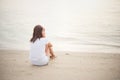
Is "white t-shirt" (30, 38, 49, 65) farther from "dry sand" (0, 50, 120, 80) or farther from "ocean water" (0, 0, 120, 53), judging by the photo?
"ocean water" (0, 0, 120, 53)

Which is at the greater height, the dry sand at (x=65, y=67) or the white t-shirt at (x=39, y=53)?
the white t-shirt at (x=39, y=53)

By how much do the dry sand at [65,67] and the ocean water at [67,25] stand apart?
20 cm

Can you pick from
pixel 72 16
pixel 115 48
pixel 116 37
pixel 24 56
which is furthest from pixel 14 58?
pixel 72 16

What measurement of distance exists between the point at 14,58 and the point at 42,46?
31 cm

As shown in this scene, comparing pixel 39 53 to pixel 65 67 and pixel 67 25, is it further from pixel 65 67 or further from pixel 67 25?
pixel 67 25

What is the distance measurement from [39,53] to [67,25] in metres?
1.54

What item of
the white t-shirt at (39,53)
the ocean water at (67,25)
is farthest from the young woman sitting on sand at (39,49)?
the ocean water at (67,25)

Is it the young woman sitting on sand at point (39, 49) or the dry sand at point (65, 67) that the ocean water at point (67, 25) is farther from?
the young woman sitting on sand at point (39, 49)

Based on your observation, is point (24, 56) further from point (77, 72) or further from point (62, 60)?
point (77, 72)

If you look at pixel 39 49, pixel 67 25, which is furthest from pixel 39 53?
pixel 67 25

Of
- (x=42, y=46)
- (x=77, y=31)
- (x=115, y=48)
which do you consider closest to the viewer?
(x=42, y=46)

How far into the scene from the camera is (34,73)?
2.01 metres

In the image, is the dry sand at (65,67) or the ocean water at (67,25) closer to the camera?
the dry sand at (65,67)

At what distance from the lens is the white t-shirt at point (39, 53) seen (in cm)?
219
